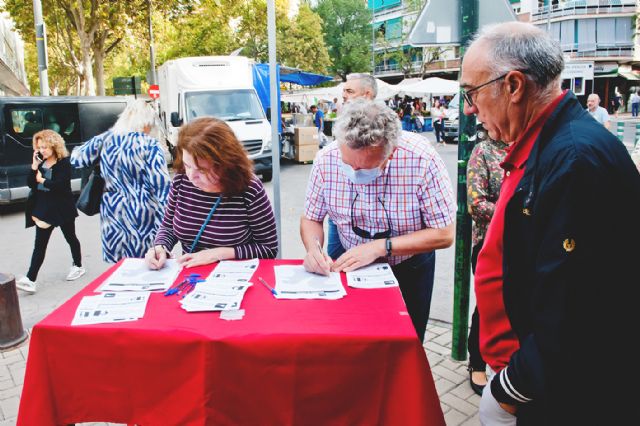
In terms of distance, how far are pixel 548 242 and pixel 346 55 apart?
5187cm

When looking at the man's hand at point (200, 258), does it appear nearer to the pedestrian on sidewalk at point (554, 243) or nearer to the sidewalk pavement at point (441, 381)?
the sidewalk pavement at point (441, 381)

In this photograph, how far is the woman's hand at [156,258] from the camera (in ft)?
9.00

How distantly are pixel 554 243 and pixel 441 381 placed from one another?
2.53 meters

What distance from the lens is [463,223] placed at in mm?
3562

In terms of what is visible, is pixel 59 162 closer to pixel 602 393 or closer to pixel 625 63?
pixel 602 393

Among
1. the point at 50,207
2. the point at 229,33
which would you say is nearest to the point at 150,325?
the point at 50,207

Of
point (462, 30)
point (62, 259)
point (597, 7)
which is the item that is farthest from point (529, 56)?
point (597, 7)

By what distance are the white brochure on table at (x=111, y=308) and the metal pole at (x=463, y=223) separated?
2.10 metres

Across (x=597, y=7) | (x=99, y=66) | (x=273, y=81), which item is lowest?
(x=273, y=81)

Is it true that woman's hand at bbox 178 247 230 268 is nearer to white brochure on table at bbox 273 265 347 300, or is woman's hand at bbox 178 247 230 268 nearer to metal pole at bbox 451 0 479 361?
white brochure on table at bbox 273 265 347 300

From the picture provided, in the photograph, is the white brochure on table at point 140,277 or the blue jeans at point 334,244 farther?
the blue jeans at point 334,244

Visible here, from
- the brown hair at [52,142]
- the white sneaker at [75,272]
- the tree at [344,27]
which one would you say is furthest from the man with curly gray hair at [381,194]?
the tree at [344,27]

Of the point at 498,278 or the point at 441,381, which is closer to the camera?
the point at 498,278

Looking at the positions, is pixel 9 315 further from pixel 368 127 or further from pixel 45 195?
pixel 368 127
